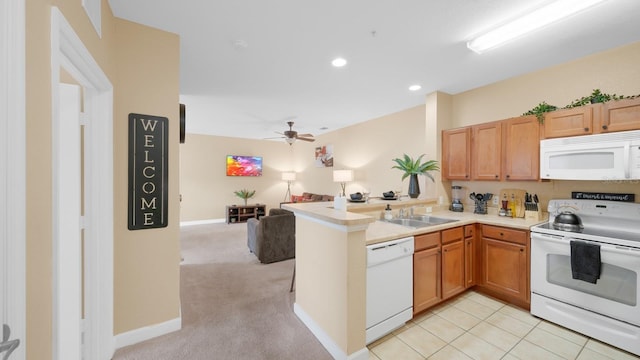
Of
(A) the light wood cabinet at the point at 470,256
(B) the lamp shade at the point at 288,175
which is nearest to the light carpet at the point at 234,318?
(A) the light wood cabinet at the point at 470,256

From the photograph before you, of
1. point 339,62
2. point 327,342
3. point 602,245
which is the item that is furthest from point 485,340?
point 339,62

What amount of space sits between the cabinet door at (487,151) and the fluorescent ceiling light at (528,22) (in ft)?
→ 3.49

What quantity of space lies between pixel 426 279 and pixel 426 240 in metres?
0.37

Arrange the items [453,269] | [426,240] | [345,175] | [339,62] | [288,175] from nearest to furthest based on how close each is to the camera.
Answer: [426,240], [453,269], [339,62], [345,175], [288,175]

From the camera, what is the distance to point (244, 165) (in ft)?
24.5

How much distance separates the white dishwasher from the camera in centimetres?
191

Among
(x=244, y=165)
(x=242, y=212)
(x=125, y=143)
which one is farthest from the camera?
(x=244, y=165)

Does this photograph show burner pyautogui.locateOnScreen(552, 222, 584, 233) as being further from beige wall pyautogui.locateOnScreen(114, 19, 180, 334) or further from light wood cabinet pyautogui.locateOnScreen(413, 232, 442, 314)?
beige wall pyautogui.locateOnScreen(114, 19, 180, 334)

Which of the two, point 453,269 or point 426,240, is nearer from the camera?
point 426,240

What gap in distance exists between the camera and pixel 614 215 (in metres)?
2.26

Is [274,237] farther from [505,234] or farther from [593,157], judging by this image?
[593,157]
